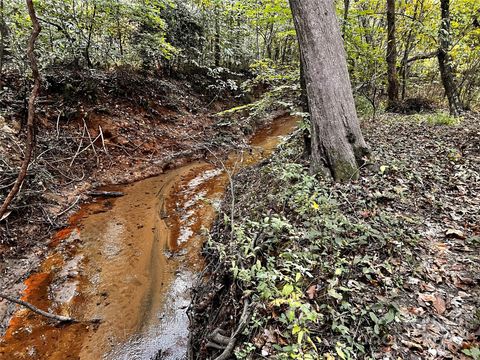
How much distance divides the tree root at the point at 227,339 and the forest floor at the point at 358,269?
1 centimetres

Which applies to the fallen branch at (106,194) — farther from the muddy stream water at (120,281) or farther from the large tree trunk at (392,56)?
the large tree trunk at (392,56)

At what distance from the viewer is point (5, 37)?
26.4 ft

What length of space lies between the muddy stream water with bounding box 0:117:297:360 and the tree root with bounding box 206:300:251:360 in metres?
0.88

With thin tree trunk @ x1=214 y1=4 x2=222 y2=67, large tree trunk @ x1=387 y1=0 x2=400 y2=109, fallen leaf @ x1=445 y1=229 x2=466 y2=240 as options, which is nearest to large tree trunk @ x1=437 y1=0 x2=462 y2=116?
large tree trunk @ x1=387 y1=0 x2=400 y2=109

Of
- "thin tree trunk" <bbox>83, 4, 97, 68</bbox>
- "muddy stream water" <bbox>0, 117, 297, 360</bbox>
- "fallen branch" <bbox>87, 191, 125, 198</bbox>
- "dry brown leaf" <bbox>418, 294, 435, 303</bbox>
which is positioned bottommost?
"muddy stream water" <bbox>0, 117, 297, 360</bbox>

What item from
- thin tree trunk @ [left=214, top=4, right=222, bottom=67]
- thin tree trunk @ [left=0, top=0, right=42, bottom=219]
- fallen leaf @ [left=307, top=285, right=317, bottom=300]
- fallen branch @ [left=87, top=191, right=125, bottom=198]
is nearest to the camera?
thin tree trunk @ [left=0, top=0, right=42, bottom=219]

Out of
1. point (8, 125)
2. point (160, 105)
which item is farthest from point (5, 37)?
point (160, 105)

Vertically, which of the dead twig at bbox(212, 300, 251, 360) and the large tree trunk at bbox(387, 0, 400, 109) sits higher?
the large tree trunk at bbox(387, 0, 400, 109)

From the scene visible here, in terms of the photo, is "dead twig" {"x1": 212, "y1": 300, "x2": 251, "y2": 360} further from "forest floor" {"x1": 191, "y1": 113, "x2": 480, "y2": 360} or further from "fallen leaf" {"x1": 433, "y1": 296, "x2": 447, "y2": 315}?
"fallen leaf" {"x1": 433, "y1": 296, "x2": 447, "y2": 315}

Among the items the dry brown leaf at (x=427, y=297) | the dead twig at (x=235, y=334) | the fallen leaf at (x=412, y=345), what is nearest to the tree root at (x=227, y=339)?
the dead twig at (x=235, y=334)

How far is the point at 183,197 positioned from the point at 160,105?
15.9ft

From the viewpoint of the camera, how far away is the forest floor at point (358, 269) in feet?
8.41

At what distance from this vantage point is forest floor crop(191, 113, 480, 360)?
2562 millimetres

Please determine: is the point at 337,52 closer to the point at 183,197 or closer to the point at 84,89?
the point at 183,197
